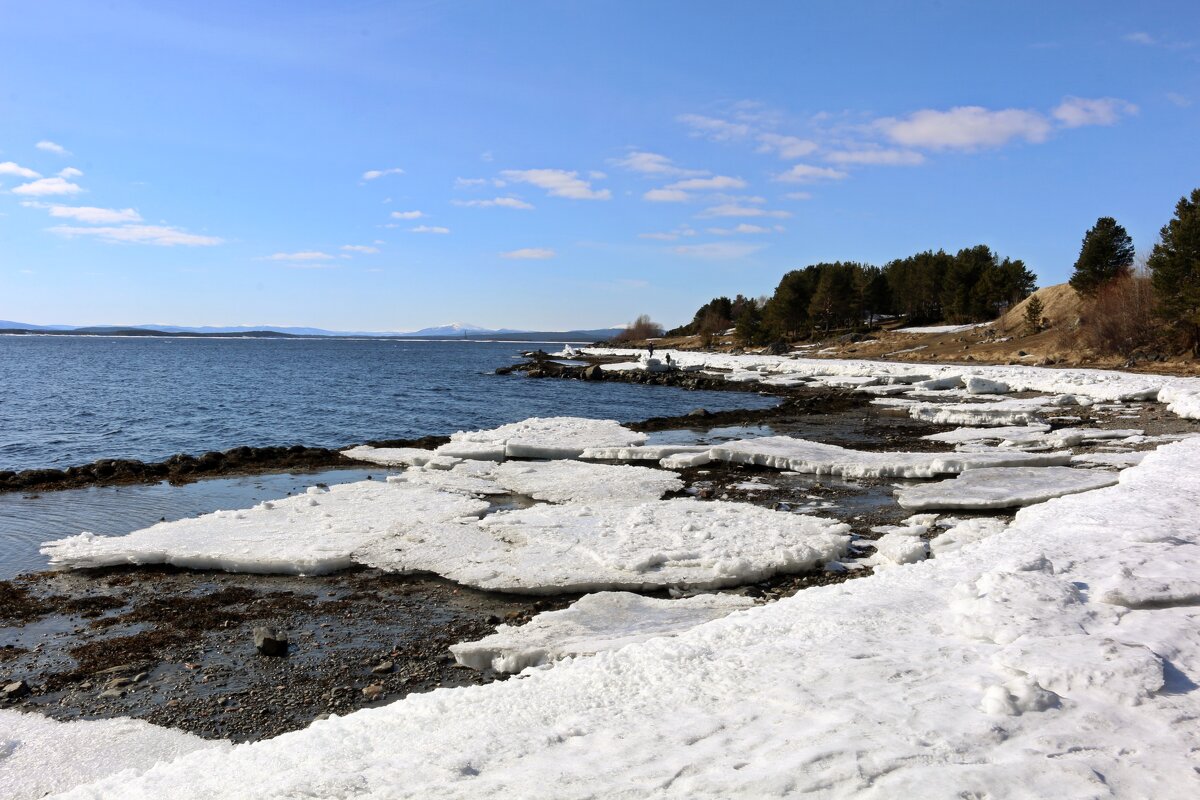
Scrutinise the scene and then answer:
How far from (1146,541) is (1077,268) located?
6668 centimetres

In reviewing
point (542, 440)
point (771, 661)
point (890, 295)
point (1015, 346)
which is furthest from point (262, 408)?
point (890, 295)

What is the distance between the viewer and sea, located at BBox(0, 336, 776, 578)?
16.5 metres

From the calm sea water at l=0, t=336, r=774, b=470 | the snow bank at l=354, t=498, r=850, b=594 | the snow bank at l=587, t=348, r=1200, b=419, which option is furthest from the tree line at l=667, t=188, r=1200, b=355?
the snow bank at l=354, t=498, r=850, b=594

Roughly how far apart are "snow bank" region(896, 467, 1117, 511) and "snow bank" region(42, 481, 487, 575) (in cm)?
917

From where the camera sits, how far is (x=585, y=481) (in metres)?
17.7

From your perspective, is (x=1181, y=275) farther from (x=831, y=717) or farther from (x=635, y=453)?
(x=831, y=717)

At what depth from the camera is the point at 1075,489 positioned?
14.5 meters

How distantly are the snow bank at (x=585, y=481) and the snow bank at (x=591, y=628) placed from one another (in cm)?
575

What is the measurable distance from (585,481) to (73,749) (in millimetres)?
11943

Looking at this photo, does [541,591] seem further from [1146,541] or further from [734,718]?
[1146,541]

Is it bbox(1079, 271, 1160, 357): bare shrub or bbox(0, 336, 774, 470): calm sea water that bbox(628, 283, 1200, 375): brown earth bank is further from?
bbox(0, 336, 774, 470): calm sea water

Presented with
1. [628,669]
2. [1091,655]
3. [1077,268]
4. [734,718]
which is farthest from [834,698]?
[1077,268]

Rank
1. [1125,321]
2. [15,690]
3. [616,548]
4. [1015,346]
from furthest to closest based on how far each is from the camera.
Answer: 1. [1015,346]
2. [1125,321]
3. [616,548]
4. [15,690]

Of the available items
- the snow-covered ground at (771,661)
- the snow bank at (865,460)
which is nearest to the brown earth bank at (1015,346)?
the snow bank at (865,460)
